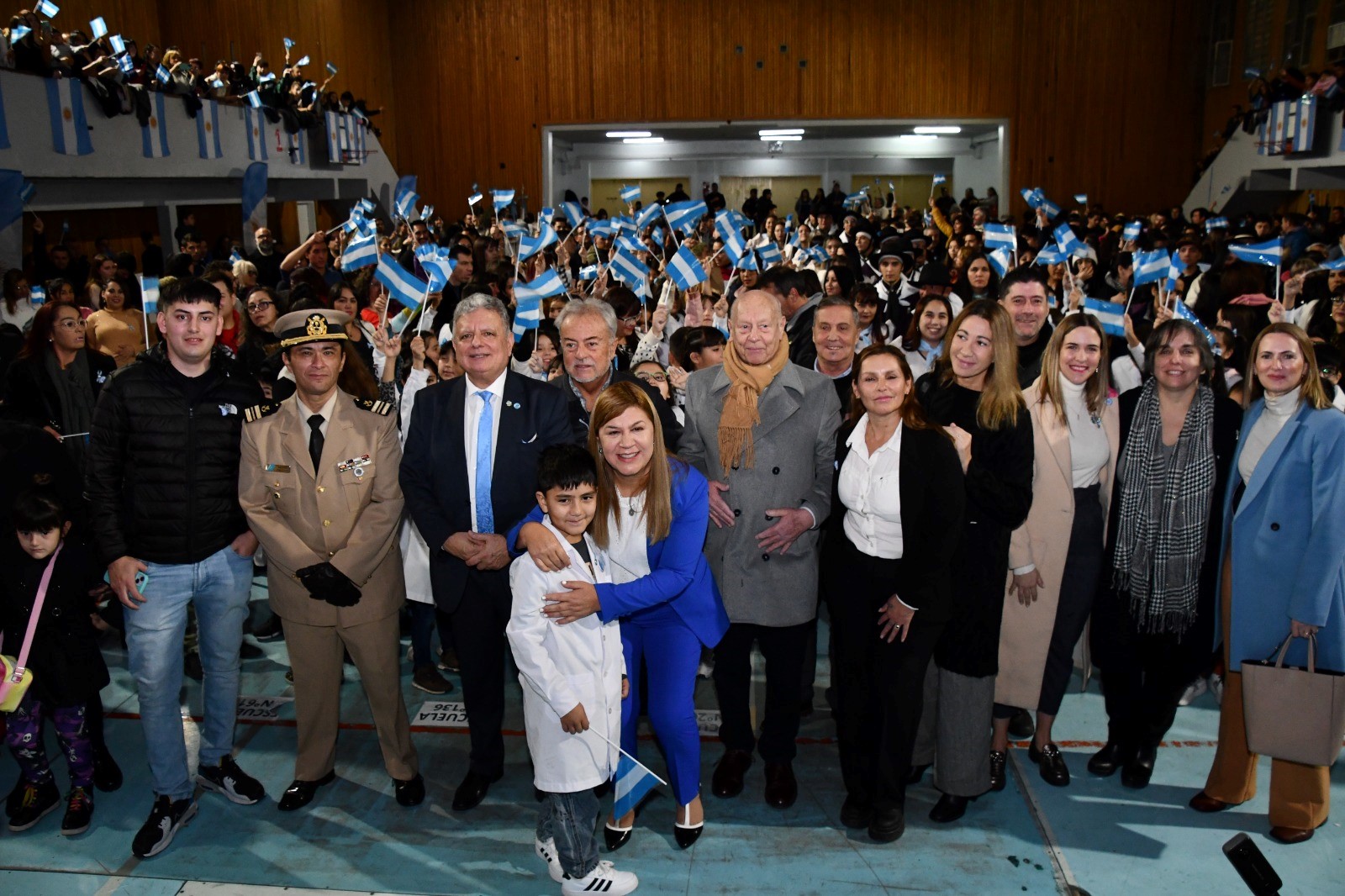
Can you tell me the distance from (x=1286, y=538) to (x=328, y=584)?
320 cm

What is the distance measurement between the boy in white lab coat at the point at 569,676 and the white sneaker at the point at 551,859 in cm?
3

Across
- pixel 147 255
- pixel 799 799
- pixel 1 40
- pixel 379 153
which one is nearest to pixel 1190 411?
pixel 799 799

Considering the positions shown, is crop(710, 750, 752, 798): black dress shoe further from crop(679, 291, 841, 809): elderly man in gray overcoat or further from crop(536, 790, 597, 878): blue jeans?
crop(536, 790, 597, 878): blue jeans

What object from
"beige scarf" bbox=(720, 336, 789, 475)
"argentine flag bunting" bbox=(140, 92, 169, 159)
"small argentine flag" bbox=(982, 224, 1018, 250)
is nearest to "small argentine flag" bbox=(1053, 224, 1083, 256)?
"small argentine flag" bbox=(982, 224, 1018, 250)

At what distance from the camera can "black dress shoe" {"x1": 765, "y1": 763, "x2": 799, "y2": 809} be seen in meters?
3.63

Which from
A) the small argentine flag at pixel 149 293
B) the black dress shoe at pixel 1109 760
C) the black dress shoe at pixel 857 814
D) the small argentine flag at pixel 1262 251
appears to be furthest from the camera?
the small argentine flag at pixel 1262 251

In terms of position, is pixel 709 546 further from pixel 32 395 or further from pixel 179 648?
pixel 32 395

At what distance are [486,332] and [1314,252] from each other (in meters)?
7.53

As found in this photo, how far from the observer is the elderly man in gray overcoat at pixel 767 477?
3510 mm

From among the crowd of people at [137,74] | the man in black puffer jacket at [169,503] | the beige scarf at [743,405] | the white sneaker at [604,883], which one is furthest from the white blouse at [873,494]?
the crowd of people at [137,74]

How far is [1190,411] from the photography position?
11.6 feet

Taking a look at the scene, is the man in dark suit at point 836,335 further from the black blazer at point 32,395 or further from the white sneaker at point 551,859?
the black blazer at point 32,395

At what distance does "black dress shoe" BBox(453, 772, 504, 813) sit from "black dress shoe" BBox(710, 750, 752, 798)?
2.72ft

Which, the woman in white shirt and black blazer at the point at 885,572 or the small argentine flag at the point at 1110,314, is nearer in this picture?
the woman in white shirt and black blazer at the point at 885,572
